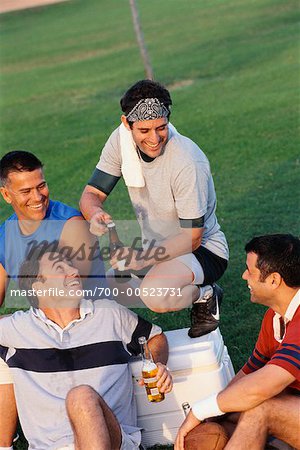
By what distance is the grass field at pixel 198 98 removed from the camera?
10055 millimetres

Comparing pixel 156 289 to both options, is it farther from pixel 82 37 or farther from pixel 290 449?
pixel 82 37

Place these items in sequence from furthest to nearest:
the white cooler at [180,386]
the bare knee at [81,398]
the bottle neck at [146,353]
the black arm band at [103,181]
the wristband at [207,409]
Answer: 1. the black arm band at [103,181]
2. the white cooler at [180,386]
3. the bottle neck at [146,353]
4. the bare knee at [81,398]
5. the wristband at [207,409]

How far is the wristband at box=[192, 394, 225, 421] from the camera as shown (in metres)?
4.41

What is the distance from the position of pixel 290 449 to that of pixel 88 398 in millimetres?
1090

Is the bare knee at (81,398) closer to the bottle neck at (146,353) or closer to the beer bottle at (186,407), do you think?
the bottle neck at (146,353)

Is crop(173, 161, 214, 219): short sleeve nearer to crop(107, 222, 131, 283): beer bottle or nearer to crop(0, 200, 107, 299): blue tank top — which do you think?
crop(107, 222, 131, 283): beer bottle

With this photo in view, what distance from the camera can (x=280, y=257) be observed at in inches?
181

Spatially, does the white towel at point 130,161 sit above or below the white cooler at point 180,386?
above

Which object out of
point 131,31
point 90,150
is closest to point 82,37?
point 131,31

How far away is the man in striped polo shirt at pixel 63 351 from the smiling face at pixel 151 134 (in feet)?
3.93

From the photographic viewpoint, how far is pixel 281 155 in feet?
41.8

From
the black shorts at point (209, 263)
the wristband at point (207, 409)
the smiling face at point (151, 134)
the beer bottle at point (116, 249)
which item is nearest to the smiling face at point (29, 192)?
the beer bottle at point (116, 249)

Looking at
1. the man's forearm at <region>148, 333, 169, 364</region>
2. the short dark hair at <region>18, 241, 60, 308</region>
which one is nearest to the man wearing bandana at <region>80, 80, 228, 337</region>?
the man's forearm at <region>148, 333, 169, 364</region>

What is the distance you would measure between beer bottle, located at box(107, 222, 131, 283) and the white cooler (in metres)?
0.79
